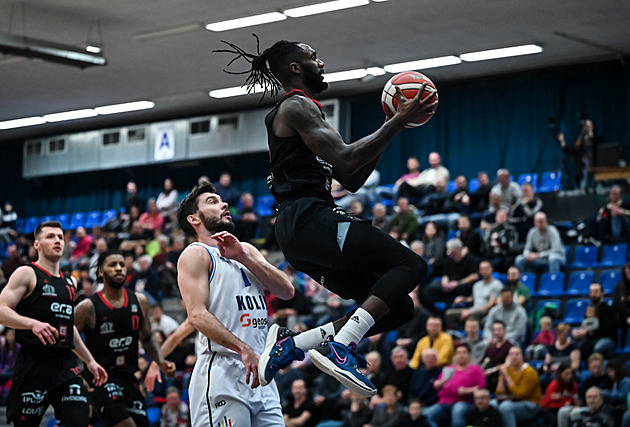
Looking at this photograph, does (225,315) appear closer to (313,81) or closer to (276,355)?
(276,355)

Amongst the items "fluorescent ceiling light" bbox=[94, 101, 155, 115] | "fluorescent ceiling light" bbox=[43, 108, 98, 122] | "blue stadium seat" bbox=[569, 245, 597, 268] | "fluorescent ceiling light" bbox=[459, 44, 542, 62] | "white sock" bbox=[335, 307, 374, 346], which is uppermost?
"fluorescent ceiling light" bbox=[459, 44, 542, 62]

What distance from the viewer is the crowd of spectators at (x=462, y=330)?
12.0 m

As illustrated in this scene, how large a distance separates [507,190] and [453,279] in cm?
249

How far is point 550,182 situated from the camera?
61.0ft

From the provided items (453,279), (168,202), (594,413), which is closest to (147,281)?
(168,202)

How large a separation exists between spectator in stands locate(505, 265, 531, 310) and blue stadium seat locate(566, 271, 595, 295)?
1.12m

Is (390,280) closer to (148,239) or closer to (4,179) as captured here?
(148,239)

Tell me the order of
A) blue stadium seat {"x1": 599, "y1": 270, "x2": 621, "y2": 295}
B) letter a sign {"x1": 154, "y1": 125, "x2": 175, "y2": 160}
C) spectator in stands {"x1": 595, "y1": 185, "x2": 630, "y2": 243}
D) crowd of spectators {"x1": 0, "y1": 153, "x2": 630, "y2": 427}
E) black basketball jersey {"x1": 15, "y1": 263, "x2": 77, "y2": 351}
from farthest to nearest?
letter a sign {"x1": 154, "y1": 125, "x2": 175, "y2": 160} < spectator in stands {"x1": 595, "y1": 185, "x2": 630, "y2": 243} < blue stadium seat {"x1": 599, "y1": 270, "x2": 621, "y2": 295} < crowd of spectators {"x1": 0, "y1": 153, "x2": 630, "y2": 427} < black basketball jersey {"x1": 15, "y1": 263, "x2": 77, "y2": 351}

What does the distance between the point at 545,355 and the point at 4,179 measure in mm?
19322

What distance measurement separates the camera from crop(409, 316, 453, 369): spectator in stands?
13016 mm

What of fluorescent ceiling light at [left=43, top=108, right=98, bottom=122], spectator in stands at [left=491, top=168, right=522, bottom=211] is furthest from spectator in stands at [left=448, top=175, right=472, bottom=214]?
fluorescent ceiling light at [left=43, top=108, right=98, bottom=122]

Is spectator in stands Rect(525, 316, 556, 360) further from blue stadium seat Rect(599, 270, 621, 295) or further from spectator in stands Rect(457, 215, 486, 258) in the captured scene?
spectator in stands Rect(457, 215, 486, 258)

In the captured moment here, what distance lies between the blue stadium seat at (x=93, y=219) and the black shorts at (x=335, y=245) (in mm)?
20807

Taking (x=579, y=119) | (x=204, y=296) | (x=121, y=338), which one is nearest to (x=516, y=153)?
(x=579, y=119)
